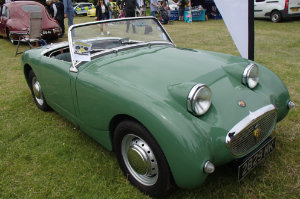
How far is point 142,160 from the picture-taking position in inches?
75.4

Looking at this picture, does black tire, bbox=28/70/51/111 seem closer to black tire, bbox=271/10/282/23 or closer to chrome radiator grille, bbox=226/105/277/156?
chrome radiator grille, bbox=226/105/277/156

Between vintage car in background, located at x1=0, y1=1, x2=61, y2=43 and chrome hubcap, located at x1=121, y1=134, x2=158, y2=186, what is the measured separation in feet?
25.2

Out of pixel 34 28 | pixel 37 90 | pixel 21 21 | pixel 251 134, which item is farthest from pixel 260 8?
pixel 251 134

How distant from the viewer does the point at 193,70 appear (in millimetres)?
2236

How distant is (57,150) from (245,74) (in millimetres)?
2055

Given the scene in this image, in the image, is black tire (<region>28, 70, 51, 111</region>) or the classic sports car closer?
the classic sports car

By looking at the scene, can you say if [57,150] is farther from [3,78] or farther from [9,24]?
[9,24]

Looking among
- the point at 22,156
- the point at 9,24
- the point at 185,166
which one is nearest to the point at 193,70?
the point at 185,166

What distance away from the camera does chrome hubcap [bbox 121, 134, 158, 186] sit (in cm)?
189

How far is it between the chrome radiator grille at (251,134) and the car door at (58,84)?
1587mm

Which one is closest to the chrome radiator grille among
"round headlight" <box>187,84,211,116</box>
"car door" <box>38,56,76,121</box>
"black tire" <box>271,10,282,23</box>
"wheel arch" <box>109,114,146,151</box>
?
"round headlight" <box>187,84,211,116</box>

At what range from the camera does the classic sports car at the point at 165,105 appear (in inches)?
65.9

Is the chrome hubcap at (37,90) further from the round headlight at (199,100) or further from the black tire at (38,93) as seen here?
the round headlight at (199,100)

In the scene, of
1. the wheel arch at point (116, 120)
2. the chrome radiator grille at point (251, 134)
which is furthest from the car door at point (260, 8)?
the wheel arch at point (116, 120)
